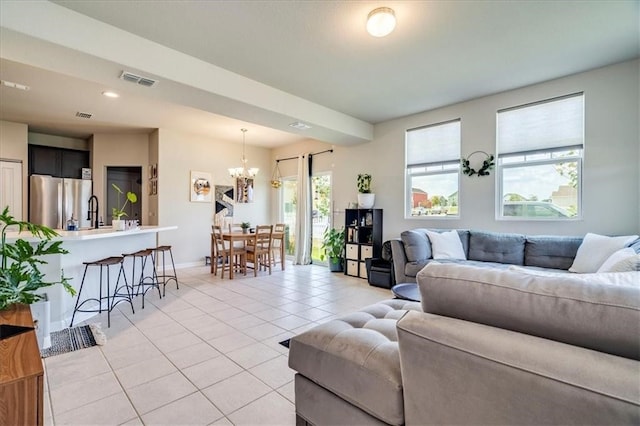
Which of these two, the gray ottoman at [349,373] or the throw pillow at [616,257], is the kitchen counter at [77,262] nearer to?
the gray ottoman at [349,373]

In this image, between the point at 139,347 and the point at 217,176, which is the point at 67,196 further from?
the point at 139,347

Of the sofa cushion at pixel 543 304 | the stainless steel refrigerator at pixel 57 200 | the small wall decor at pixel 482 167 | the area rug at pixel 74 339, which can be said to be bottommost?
the area rug at pixel 74 339

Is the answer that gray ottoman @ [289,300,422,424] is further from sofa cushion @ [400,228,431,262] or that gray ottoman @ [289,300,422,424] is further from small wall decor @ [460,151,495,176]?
small wall decor @ [460,151,495,176]

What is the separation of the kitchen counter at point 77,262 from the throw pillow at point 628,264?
481 cm

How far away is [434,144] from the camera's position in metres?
5.00

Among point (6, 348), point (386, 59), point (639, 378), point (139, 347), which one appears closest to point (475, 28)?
point (386, 59)

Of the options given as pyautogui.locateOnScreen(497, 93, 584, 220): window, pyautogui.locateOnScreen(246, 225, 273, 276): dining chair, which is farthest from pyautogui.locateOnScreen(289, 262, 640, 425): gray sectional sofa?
pyautogui.locateOnScreen(246, 225, 273, 276): dining chair

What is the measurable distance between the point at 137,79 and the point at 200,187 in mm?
3973

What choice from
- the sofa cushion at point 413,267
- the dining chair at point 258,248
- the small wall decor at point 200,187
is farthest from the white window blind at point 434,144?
the small wall decor at point 200,187

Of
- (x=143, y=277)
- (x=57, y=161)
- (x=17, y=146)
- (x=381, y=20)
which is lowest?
(x=143, y=277)

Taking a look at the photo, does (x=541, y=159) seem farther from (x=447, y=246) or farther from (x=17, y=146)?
(x=17, y=146)

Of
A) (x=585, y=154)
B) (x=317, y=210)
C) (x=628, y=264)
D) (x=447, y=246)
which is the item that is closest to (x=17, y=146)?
(x=317, y=210)

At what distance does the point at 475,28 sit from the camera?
2.78 meters

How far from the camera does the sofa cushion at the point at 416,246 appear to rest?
4121 mm
